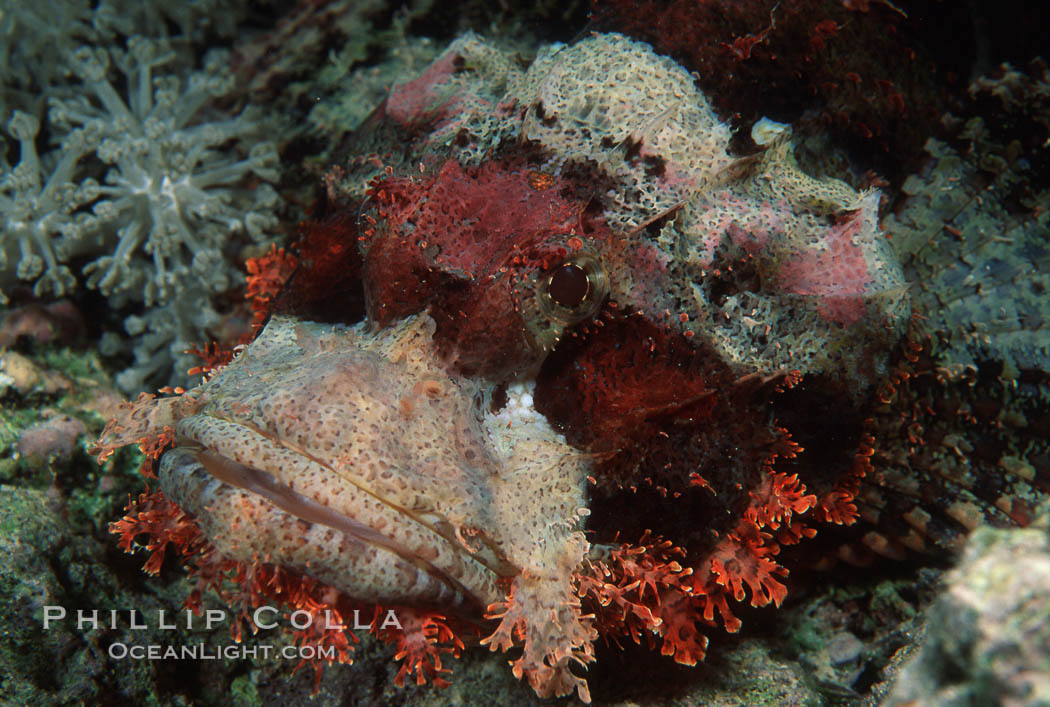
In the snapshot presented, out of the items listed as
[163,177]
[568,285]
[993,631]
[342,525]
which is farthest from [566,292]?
[163,177]

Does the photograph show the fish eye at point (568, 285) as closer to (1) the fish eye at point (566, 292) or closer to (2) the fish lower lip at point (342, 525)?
(1) the fish eye at point (566, 292)

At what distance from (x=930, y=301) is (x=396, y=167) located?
280cm

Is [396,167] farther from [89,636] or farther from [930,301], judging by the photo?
[930,301]

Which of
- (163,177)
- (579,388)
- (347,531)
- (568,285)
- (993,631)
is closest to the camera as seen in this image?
(993,631)

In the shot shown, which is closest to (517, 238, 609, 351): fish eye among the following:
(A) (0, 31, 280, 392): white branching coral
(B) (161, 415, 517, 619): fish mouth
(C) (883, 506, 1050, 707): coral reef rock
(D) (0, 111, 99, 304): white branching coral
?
(B) (161, 415, 517, 619): fish mouth

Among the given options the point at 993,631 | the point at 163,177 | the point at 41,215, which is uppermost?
the point at 993,631

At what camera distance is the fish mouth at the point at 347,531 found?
2184mm

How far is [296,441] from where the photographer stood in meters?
2.26

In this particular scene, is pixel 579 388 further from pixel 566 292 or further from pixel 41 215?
pixel 41 215

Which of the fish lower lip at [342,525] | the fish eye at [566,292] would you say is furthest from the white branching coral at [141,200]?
the fish eye at [566,292]

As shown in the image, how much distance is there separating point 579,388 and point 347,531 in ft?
3.26

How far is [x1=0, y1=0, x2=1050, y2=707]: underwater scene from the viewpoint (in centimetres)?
236

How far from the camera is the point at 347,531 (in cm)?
221

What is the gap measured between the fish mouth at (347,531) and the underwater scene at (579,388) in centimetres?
1
